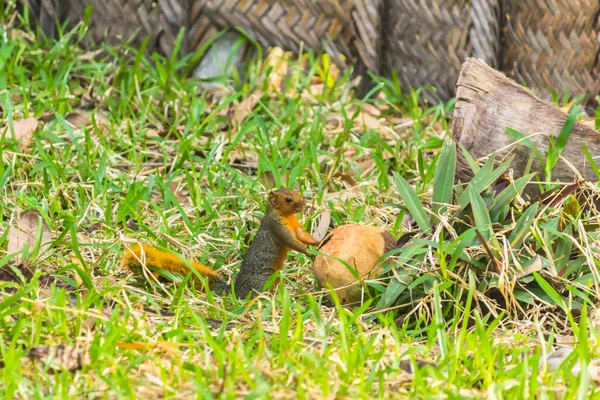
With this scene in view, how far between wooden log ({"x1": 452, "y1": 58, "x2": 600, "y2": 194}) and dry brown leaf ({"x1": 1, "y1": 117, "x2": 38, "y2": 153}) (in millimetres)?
1988

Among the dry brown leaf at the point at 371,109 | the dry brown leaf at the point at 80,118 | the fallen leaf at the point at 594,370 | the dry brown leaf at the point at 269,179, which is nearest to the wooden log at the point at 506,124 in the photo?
the dry brown leaf at the point at 269,179

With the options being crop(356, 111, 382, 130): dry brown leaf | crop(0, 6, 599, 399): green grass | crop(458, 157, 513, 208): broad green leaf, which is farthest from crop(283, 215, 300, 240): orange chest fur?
crop(356, 111, 382, 130): dry brown leaf

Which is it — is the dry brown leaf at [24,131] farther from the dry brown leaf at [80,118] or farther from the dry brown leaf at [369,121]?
the dry brown leaf at [369,121]

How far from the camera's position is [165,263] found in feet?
10.5

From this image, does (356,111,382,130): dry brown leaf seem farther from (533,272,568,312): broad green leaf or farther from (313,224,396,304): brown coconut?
(533,272,568,312): broad green leaf

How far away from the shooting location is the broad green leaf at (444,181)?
3.11 meters

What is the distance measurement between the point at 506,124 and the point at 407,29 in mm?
1873

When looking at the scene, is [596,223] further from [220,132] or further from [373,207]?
[220,132]

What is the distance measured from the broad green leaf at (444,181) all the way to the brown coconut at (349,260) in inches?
9.1

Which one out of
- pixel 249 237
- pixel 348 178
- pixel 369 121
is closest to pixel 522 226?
pixel 249 237

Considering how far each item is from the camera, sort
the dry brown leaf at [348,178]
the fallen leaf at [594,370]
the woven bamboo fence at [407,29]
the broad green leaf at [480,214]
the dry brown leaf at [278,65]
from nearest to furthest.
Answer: the fallen leaf at [594,370], the broad green leaf at [480,214], the dry brown leaf at [348,178], the woven bamboo fence at [407,29], the dry brown leaf at [278,65]

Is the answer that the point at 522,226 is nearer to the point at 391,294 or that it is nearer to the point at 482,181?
the point at 482,181

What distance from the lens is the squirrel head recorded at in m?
3.15

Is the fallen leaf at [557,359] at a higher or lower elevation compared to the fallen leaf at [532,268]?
lower
